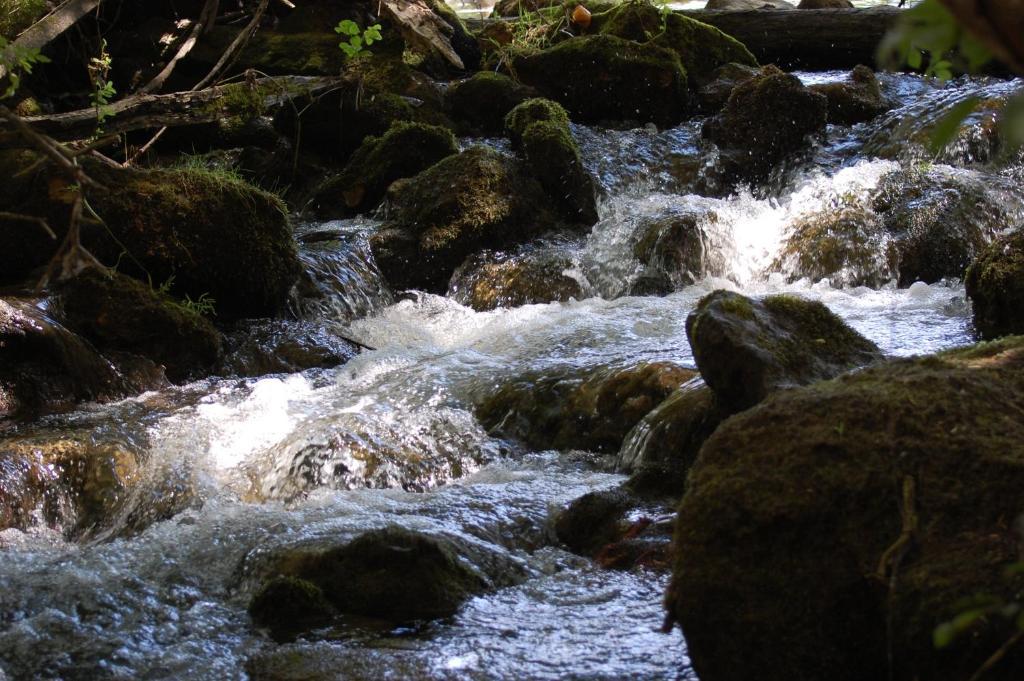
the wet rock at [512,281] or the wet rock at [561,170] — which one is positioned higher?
the wet rock at [561,170]

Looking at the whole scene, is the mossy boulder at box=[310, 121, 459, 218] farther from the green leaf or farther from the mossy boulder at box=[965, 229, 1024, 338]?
the green leaf

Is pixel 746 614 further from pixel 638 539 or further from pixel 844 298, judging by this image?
pixel 844 298

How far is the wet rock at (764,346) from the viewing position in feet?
12.8

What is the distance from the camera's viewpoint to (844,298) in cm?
664

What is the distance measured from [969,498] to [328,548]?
2.17m

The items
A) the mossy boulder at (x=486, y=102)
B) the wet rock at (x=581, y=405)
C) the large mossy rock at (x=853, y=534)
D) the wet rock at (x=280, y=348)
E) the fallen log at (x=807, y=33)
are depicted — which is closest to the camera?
the large mossy rock at (x=853, y=534)

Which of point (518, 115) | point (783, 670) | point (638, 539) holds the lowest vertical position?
point (638, 539)

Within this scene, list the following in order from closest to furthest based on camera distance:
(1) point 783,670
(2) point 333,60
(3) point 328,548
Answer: (1) point 783,670, (3) point 328,548, (2) point 333,60

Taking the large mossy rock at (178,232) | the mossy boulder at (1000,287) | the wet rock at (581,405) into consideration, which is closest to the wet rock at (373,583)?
the wet rock at (581,405)

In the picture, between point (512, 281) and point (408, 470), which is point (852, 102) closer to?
point (512, 281)

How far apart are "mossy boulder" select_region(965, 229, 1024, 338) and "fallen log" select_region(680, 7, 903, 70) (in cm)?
669

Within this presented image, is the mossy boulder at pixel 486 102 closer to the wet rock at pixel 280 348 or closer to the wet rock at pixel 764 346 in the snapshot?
the wet rock at pixel 280 348

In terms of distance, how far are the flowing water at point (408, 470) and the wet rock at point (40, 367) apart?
172 mm

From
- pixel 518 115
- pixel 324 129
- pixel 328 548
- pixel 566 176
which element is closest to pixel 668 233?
pixel 566 176
